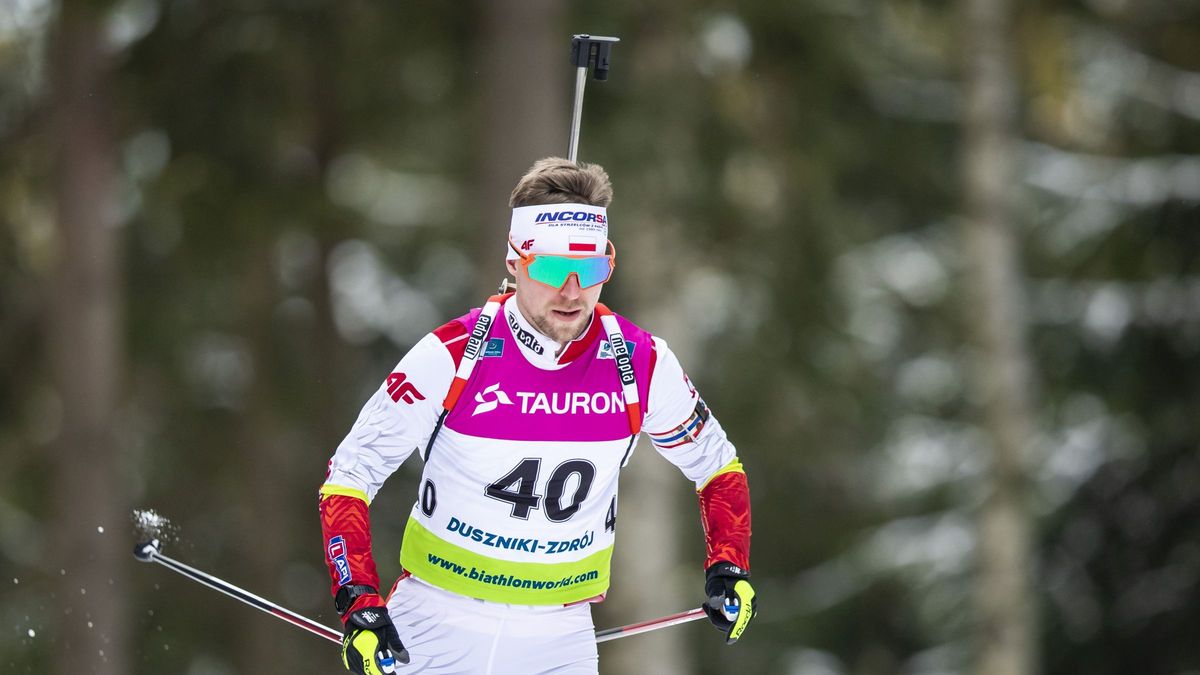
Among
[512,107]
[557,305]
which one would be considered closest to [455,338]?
[557,305]

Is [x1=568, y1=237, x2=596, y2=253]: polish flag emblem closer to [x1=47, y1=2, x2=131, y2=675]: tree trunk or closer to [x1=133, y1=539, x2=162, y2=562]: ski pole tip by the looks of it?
[x1=133, y1=539, x2=162, y2=562]: ski pole tip

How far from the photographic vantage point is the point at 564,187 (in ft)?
16.2

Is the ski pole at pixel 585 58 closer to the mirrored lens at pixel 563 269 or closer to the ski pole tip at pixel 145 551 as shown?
the mirrored lens at pixel 563 269

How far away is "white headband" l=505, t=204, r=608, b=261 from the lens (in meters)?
4.80

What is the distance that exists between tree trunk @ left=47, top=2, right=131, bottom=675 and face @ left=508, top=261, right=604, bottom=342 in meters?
8.44

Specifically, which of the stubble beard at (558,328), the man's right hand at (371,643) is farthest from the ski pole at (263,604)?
the stubble beard at (558,328)

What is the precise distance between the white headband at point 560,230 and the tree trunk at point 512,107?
4.94 m

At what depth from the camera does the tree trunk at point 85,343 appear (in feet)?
40.9


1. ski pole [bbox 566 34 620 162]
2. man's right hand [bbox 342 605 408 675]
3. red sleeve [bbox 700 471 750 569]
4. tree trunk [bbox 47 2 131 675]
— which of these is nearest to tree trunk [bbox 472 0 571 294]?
tree trunk [bbox 47 2 131 675]

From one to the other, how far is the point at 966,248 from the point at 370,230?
277 inches

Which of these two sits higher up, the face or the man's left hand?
the face

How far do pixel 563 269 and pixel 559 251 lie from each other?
2.3 inches

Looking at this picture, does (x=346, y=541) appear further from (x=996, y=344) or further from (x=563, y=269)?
(x=996, y=344)

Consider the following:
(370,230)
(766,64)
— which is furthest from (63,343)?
(766,64)
